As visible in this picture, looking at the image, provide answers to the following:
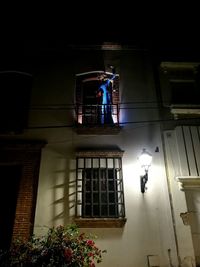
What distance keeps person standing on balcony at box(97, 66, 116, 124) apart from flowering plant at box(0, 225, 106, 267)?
4424 millimetres

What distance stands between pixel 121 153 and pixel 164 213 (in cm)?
213

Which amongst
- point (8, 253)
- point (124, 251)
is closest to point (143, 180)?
point (124, 251)

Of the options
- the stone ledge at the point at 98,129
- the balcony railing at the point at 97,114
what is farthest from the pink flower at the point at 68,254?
the balcony railing at the point at 97,114

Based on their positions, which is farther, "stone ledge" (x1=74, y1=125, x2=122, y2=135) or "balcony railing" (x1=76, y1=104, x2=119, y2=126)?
"balcony railing" (x1=76, y1=104, x2=119, y2=126)

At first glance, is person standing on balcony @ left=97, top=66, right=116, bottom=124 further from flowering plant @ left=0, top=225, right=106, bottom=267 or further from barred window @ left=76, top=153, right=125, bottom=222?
flowering plant @ left=0, top=225, right=106, bottom=267

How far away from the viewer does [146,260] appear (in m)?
7.08

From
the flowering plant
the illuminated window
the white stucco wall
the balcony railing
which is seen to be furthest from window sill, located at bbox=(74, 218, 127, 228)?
the balcony railing

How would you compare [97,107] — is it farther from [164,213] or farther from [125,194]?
[164,213]

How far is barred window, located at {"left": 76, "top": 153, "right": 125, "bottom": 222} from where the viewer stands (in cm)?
779

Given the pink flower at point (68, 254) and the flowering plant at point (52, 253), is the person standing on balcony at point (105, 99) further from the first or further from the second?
the pink flower at point (68, 254)

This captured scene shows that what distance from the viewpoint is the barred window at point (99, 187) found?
7785mm

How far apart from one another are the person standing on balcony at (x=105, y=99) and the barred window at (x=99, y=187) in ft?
5.42

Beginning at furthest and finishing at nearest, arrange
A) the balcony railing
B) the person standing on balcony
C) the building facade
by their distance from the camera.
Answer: the person standing on balcony < the balcony railing < the building facade

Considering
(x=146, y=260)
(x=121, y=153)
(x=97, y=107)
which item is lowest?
(x=146, y=260)
